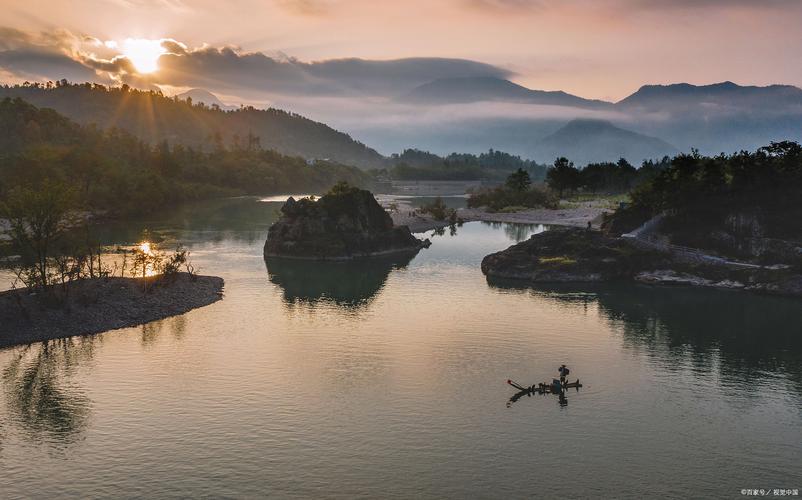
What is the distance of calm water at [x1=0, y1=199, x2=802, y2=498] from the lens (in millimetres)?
47875

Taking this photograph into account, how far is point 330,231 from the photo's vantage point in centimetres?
14825

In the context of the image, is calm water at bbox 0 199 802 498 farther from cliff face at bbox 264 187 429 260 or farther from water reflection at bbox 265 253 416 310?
cliff face at bbox 264 187 429 260

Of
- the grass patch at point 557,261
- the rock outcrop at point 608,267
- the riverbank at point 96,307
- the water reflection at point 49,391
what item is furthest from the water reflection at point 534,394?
the grass patch at point 557,261

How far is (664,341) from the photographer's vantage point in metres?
87.2

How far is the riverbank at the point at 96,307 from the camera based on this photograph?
77.3 meters

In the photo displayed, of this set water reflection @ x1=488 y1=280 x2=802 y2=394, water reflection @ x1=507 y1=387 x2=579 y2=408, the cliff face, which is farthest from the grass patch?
water reflection @ x1=507 y1=387 x2=579 y2=408

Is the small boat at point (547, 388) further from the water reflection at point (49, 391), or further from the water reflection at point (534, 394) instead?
the water reflection at point (49, 391)

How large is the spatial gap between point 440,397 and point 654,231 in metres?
96.5

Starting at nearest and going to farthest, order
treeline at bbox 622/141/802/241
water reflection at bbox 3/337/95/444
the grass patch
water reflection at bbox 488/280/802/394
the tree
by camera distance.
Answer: water reflection at bbox 3/337/95/444
water reflection at bbox 488/280/802/394
the tree
the grass patch
treeline at bbox 622/141/802/241

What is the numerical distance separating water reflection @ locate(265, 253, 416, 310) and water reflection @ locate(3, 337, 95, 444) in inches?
1426

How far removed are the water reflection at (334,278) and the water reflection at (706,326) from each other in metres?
24.7

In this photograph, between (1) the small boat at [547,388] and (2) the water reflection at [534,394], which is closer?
(2) the water reflection at [534,394]

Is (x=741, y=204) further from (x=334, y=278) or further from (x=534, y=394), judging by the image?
(x=534, y=394)

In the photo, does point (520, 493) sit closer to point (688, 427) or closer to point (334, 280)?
point (688, 427)
